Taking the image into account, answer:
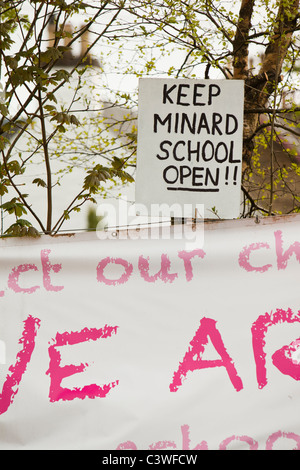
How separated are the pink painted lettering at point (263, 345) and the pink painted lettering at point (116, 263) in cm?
58

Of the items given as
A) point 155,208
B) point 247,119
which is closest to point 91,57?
point 247,119

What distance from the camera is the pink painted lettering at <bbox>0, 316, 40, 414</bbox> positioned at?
2484 millimetres

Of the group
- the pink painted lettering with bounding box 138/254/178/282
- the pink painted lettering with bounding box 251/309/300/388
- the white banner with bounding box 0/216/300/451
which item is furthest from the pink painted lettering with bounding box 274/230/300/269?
the pink painted lettering with bounding box 138/254/178/282

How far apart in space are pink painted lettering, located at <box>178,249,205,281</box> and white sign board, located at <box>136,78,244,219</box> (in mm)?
191

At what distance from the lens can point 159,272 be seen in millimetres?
2584

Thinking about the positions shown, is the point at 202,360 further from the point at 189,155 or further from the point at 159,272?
the point at 189,155

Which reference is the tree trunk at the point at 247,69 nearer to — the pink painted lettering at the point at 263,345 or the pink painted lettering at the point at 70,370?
the pink painted lettering at the point at 263,345

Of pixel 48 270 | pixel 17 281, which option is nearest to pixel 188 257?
pixel 48 270

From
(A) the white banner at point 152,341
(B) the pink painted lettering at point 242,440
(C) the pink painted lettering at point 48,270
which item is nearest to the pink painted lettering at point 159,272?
(A) the white banner at point 152,341

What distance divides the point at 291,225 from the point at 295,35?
2423 mm

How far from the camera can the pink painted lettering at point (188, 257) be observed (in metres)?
2.59

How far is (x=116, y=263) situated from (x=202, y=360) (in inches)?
21.4

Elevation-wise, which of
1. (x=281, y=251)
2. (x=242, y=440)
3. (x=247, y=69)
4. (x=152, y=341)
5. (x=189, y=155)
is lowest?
(x=242, y=440)
